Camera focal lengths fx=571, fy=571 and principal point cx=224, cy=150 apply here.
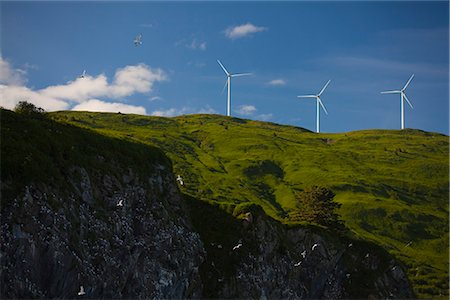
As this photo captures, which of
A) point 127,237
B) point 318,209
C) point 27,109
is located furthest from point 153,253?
point 318,209

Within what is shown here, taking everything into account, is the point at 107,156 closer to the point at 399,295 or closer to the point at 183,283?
the point at 183,283

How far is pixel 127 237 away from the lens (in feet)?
174

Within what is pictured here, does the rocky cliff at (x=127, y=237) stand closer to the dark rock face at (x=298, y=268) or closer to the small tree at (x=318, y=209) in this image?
the dark rock face at (x=298, y=268)

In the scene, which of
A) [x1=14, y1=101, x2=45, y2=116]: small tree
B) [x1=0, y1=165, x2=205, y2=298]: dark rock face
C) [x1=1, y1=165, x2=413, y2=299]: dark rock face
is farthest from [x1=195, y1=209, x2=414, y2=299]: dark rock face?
[x1=14, y1=101, x2=45, y2=116]: small tree

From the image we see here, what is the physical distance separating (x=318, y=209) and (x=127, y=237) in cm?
5139

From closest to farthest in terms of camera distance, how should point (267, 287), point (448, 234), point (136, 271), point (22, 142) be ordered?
point (22, 142) < point (136, 271) < point (267, 287) < point (448, 234)

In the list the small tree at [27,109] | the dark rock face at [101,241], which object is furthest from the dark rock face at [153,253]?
the small tree at [27,109]

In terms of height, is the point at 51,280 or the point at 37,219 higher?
the point at 37,219

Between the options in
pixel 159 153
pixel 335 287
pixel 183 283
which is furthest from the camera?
pixel 335 287

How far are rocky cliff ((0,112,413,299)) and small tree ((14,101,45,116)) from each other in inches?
131

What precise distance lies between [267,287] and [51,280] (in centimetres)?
3386

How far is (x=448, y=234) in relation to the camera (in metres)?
197

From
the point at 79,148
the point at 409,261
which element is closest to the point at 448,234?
the point at 409,261

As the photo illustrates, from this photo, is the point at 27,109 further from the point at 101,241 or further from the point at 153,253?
the point at 153,253
